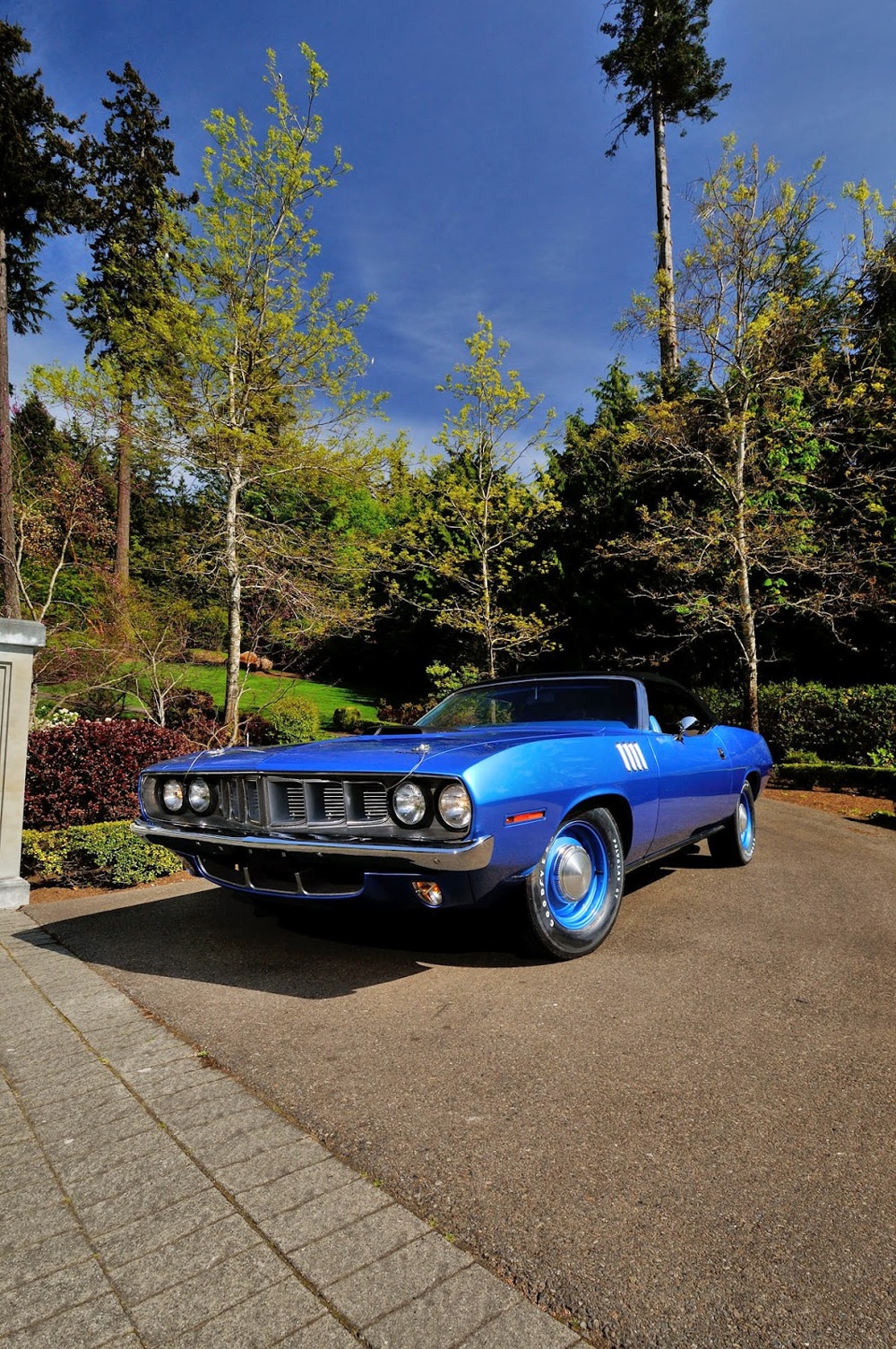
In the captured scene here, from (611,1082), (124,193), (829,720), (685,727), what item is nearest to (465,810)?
(611,1082)

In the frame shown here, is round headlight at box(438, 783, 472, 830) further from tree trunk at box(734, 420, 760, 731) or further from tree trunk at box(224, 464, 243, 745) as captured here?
tree trunk at box(734, 420, 760, 731)

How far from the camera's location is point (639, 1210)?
1732mm

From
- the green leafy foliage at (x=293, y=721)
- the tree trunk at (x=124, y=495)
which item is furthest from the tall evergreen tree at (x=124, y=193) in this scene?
the green leafy foliage at (x=293, y=721)

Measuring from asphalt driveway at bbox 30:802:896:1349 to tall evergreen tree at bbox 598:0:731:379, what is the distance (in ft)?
63.2

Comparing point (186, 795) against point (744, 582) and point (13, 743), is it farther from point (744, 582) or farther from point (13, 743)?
point (744, 582)

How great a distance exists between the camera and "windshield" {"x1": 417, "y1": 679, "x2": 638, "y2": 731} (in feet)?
14.5

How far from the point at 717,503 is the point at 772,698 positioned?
479 centimetres

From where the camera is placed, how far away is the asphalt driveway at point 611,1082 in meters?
1.53

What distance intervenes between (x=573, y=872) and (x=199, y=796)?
A: 73.8 inches

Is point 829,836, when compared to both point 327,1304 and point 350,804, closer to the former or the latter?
point 350,804

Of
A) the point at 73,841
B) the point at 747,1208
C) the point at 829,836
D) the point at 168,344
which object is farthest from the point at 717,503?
the point at 747,1208

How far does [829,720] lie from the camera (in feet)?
43.8

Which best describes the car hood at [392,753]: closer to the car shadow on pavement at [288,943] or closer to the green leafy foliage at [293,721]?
the car shadow on pavement at [288,943]

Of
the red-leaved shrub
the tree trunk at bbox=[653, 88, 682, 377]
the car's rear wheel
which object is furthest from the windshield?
the tree trunk at bbox=[653, 88, 682, 377]
